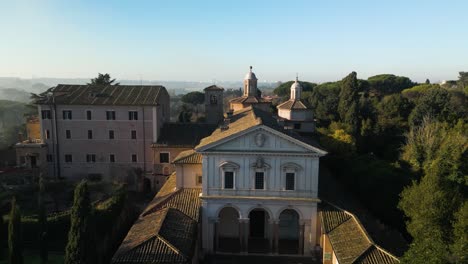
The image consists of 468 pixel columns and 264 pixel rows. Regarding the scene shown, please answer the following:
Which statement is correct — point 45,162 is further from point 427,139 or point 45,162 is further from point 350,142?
point 427,139

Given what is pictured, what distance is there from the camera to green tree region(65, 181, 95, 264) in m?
17.5

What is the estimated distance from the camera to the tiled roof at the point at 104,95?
124ft

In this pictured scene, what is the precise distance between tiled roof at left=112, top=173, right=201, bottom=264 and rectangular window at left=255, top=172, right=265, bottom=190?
399 cm

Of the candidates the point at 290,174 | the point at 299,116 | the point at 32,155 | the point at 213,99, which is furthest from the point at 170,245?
the point at 213,99

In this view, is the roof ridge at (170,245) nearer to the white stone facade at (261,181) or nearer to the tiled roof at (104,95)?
the white stone facade at (261,181)

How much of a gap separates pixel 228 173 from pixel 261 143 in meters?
2.86

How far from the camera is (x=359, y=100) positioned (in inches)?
2163

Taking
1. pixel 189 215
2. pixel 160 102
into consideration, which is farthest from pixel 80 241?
pixel 160 102

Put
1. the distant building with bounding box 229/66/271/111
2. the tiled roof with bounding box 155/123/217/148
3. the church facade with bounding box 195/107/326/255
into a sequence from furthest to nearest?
1. the distant building with bounding box 229/66/271/111
2. the tiled roof with bounding box 155/123/217/148
3. the church facade with bounding box 195/107/326/255

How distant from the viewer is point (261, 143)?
77.7 feet

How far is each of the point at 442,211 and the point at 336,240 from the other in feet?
18.1

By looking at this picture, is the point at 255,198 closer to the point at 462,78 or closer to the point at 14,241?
the point at 14,241

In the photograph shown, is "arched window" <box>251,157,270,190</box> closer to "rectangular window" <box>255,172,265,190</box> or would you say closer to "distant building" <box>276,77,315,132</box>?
"rectangular window" <box>255,172,265,190</box>

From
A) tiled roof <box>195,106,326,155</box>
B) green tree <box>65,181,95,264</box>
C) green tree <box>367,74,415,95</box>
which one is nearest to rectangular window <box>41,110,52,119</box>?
tiled roof <box>195,106,326,155</box>
